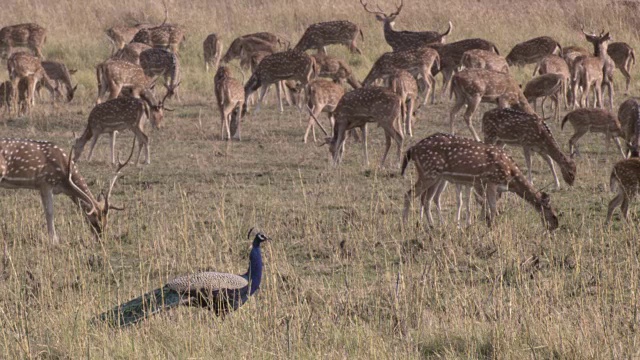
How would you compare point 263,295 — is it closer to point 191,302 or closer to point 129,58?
point 191,302

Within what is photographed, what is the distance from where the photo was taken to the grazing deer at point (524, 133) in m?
12.4

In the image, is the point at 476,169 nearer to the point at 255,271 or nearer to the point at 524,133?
the point at 524,133

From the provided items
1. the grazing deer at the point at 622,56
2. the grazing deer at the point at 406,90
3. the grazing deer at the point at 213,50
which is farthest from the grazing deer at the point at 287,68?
the grazing deer at the point at 622,56

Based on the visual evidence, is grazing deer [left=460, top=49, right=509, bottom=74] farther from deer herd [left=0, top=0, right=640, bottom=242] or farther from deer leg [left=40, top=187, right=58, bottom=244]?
deer leg [left=40, top=187, right=58, bottom=244]

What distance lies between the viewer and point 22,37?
2284 cm

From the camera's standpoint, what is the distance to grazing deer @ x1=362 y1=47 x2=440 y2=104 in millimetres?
18203

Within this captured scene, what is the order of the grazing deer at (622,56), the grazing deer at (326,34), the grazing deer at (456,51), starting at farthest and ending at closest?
1. the grazing deer at (326,34)
2. the grazing deer at (622,56)
3. the grazing deer at (456,51)

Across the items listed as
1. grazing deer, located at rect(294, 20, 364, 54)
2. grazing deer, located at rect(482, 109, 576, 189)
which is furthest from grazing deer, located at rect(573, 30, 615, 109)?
grazing deer, located at rect(482, 109, 576, 189)

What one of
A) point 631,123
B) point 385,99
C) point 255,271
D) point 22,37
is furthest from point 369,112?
point 22,37

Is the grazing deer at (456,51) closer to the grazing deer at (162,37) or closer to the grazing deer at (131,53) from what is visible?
the grazing deer at (131,53)

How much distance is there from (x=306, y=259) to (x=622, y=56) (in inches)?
484

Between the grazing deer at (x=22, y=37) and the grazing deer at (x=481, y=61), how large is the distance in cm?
909

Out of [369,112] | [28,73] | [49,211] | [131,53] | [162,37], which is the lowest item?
[49,211]

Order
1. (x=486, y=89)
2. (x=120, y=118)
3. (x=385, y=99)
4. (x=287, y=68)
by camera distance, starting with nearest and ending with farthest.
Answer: (x=385, y=99) → (x=120, y=118) → (x=486, y=89) → (x=287, y=68)
